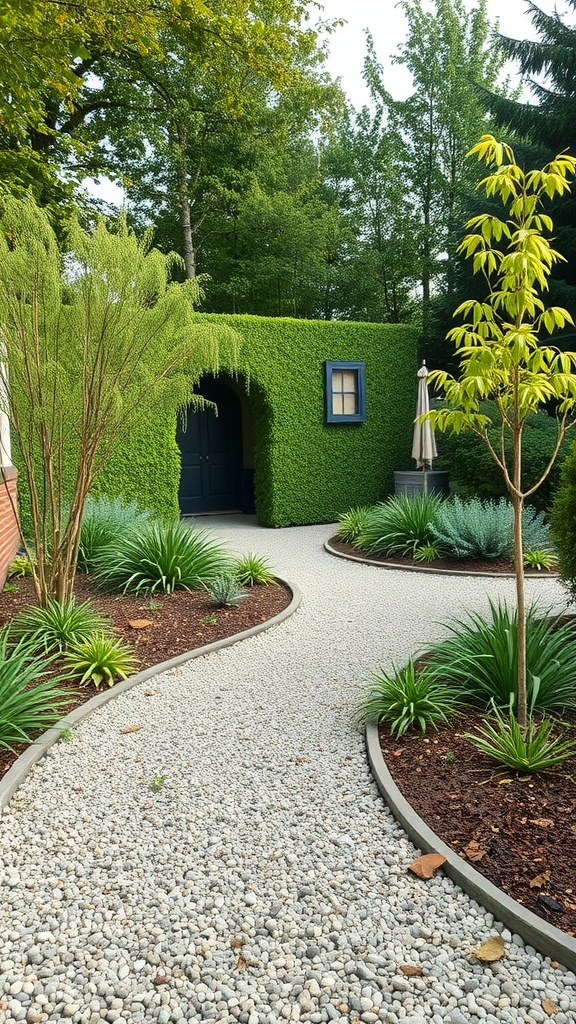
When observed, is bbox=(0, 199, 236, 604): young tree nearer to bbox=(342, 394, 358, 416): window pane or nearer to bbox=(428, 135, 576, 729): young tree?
bbox=(428, 135, 576, 729): young tree

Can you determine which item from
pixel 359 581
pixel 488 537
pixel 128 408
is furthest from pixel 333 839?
pixel 488 537

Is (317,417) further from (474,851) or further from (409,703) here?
(474,851)

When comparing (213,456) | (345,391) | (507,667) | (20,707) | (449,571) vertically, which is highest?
(345,391)

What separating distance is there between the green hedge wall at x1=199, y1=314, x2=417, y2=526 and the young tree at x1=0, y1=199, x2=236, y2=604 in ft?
16.2

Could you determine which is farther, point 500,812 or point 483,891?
point 500,812

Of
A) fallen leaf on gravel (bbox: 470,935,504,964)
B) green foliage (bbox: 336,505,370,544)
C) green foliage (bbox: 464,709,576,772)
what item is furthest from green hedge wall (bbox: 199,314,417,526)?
fallen leaf on gravel (bbox: 470,935,504,964)

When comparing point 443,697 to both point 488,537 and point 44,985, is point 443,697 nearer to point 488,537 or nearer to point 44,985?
point 44,985

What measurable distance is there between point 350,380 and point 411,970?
9.91 metres

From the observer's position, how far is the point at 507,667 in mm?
3285

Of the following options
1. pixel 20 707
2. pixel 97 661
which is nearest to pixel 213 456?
pixel 97 661

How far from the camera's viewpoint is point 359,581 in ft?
21.9

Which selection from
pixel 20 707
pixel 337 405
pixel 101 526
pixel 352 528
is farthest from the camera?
pixel 337 405

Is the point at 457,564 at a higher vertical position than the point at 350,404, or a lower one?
lower

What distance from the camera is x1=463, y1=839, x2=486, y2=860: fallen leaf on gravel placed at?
2.17 metres
